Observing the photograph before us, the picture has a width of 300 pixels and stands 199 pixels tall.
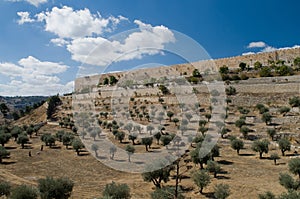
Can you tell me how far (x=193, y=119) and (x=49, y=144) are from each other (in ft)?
72.0

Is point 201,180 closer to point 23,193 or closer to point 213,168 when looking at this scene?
point 213,168

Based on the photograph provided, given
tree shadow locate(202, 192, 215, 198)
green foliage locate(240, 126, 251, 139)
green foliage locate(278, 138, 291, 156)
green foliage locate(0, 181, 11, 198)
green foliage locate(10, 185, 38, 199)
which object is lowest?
tree shadow locate(202, 192, 215, 198)

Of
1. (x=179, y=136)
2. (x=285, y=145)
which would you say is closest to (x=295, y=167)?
(x=285, y=145)

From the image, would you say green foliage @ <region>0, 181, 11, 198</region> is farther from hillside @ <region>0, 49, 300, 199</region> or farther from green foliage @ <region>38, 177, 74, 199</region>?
hillside @ <region>0, 49, 300, 199</region>

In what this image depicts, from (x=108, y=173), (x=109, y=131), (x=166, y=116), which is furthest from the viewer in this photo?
(x=166, y=116)

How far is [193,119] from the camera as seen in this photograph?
143ft

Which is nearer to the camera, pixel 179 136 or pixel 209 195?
pixel 209 195

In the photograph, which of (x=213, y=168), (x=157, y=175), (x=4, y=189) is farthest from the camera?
(x=213, y=168)

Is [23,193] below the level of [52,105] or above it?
below

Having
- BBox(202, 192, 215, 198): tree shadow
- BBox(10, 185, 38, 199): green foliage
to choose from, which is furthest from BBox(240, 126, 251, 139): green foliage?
BBox(10, 185, 38, 199): green foliage

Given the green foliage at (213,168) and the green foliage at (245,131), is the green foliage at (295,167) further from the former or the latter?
the green foliage at (245,131)

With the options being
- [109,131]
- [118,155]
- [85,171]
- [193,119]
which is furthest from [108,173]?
[193,119]

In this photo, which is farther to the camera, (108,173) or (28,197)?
(108,173)

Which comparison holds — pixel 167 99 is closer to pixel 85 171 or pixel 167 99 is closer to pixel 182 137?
pixel 182 137
